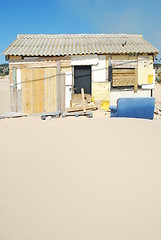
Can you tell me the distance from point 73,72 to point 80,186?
853 centimetres

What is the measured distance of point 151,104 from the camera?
7141 millimetres

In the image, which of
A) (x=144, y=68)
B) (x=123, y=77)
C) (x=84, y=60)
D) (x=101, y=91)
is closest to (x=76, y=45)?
(x=84, y=60)

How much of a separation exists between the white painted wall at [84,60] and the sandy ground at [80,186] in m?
6.72

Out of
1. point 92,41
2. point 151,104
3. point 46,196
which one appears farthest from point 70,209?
point 92,41

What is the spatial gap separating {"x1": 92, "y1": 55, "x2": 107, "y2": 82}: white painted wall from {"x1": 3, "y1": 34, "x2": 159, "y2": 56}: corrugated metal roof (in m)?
0.40

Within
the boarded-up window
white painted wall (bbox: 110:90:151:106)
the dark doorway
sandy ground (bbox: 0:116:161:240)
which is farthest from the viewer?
white painted wall (bbox: 110:90:151:106)

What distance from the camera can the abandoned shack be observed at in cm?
1009

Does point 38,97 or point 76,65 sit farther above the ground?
point 76,65

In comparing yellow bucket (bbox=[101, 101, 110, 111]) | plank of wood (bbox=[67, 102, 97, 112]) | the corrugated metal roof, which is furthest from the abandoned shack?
plank of wood (bbox=[67, 102, 97, 112])

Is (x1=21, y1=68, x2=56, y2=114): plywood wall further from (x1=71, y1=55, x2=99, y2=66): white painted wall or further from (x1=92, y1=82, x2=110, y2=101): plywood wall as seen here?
(x1=92, y1=82, x2=110, y2=101): plywood wall

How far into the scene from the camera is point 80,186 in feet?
7.80

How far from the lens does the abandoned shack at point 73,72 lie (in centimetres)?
1009

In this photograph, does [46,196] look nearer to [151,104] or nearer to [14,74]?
[151,104]

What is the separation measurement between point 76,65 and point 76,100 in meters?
1.72
